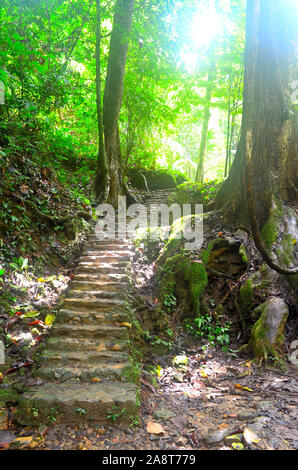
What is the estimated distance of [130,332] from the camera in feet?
11.7

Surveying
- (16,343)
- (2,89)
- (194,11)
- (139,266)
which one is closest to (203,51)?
(194,11)

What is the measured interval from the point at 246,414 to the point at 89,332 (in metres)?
1.97

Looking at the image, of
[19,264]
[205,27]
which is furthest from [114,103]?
[19,264]

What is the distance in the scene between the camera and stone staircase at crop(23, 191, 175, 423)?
8.20 ft

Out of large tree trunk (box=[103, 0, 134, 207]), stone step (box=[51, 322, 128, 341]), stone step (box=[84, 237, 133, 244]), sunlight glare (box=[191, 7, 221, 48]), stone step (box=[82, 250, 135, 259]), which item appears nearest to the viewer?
stone step (box=[51, 322, 128, 341])

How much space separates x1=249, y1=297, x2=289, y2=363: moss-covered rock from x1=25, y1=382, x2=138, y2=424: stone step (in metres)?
1.78

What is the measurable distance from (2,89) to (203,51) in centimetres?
550

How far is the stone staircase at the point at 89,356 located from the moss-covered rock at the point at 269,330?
170 centimetres

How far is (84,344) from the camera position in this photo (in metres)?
3.31

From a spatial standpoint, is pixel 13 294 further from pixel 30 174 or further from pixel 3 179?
pixel 30 174

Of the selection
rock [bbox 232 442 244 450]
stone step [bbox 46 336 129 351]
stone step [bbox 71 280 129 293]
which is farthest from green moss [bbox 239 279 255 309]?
rock [bbox 232 442 244 450]

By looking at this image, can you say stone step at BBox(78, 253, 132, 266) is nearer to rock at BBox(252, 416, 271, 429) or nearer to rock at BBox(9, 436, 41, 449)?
rock at BBox(9, 436, 41, 449)

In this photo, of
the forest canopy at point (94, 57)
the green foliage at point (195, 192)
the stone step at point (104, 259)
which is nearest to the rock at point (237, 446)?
the stone step at point (104, 259)

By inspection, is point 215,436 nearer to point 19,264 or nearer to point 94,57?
point 19,264
